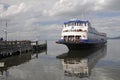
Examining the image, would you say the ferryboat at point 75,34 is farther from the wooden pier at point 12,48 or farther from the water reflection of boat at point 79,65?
the wooden pier at point 12,48

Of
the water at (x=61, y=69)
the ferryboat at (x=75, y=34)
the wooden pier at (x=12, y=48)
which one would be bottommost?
the water at (x=61, y=69)

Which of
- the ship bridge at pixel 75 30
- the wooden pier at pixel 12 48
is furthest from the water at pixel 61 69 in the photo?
the ship bridge at pixel 75 30

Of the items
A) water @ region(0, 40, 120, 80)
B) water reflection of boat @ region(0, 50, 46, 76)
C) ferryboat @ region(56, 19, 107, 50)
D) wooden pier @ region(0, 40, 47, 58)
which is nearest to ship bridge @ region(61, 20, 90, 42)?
ferryboat @ region(56, 19, 107, 50)

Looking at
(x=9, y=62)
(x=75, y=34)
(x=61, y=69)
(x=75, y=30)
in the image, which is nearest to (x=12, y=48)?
(x=9, y=62)

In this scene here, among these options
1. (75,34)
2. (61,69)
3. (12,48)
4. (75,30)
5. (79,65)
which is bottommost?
(61,69)

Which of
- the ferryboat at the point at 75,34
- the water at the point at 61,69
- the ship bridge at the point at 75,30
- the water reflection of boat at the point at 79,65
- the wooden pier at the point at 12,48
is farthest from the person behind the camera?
the ship bridge at the point at 75,30

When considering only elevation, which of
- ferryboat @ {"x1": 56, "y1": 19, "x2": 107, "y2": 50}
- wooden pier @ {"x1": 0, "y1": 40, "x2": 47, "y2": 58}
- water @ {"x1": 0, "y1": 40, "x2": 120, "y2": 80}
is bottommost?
water @ {"x1": 0, "y1": 40, "x2": 120, "y2": 80}

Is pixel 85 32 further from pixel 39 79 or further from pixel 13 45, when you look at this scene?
pixel 39 79

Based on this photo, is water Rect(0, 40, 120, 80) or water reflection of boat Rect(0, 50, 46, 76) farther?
water reflection of boat Rect(0, 50, 46, 76)

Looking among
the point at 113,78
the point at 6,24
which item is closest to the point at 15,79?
the point at 113,78

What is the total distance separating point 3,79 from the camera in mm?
24734

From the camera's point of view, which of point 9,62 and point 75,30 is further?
point 75,30

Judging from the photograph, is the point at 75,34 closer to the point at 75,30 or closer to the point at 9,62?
the point at 75,30

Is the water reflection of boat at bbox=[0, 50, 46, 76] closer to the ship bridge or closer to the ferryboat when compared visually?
the ferryboat
